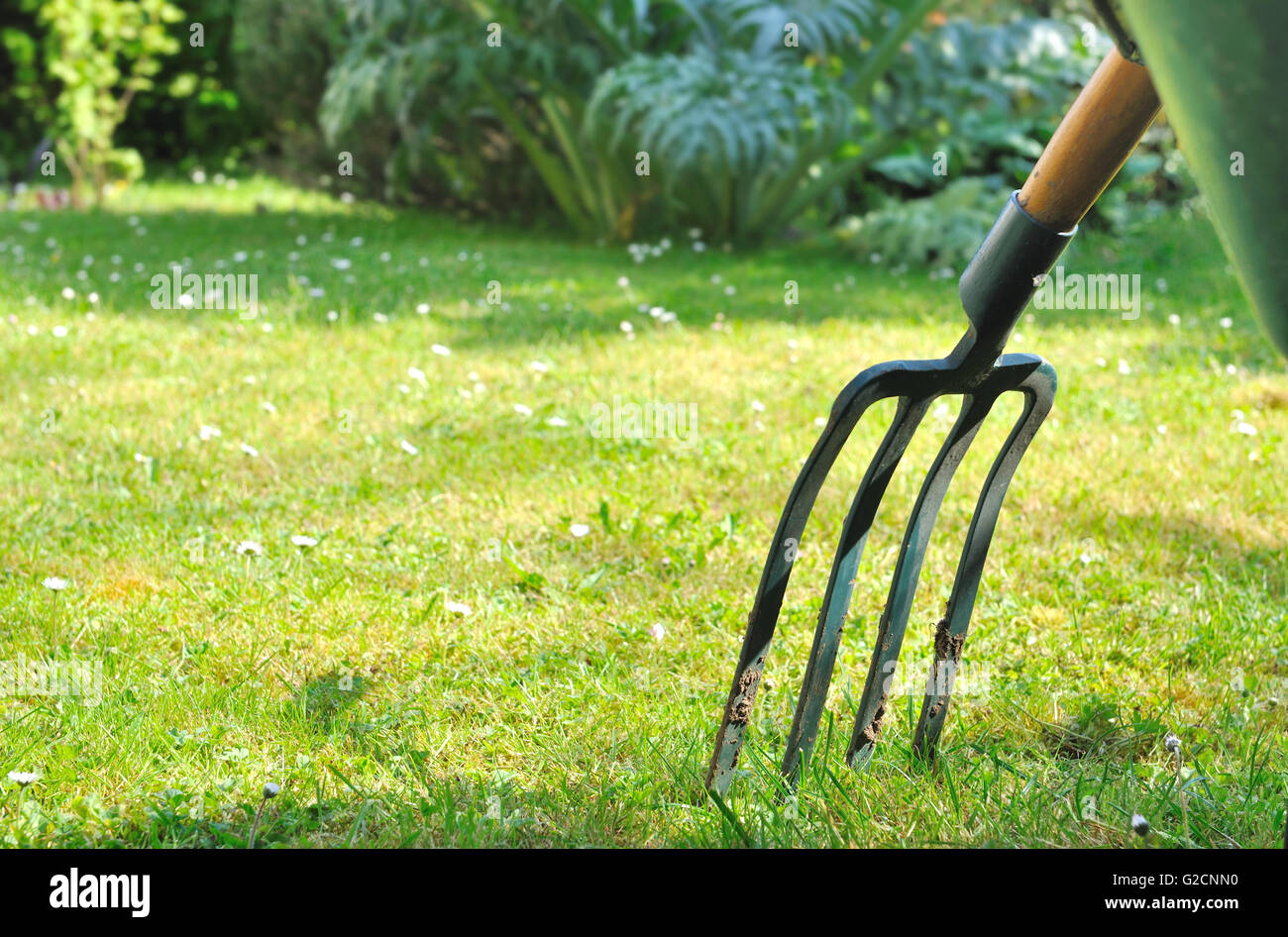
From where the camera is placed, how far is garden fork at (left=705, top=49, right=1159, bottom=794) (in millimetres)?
1073

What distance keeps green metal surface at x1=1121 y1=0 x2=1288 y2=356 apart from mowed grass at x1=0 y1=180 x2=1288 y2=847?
0.95 meters

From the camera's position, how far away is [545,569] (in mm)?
2461

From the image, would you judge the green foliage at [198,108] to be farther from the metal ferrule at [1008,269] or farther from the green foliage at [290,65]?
the metal ferrule at [1008,269]

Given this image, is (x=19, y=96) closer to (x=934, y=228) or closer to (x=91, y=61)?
(x=91, y=61)

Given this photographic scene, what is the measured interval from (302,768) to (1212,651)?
5.33ft

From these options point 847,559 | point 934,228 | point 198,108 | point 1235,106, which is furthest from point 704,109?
point 198,108

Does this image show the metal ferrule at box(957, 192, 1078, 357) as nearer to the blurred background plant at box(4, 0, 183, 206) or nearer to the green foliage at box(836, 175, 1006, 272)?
the green foliage at box(836, 175, 1006, 272)

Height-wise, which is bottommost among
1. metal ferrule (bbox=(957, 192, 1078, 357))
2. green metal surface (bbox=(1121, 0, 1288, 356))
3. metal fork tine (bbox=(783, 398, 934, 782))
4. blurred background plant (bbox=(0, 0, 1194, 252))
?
metal fork tine (bbox=(783, 398, 934, 782))

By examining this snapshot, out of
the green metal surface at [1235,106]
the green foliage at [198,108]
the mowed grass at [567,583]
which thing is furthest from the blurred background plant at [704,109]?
the green metal surface at [1235,106]

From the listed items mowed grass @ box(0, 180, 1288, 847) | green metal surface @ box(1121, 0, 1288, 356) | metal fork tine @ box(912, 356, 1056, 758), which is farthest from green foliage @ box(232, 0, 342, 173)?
green metal surface @ box(1121, 0, 1288, 356)

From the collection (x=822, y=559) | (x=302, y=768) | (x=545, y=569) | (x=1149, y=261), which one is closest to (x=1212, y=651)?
(x=822, y=559)

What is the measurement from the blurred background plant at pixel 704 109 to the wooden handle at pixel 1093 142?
494 centimetres
